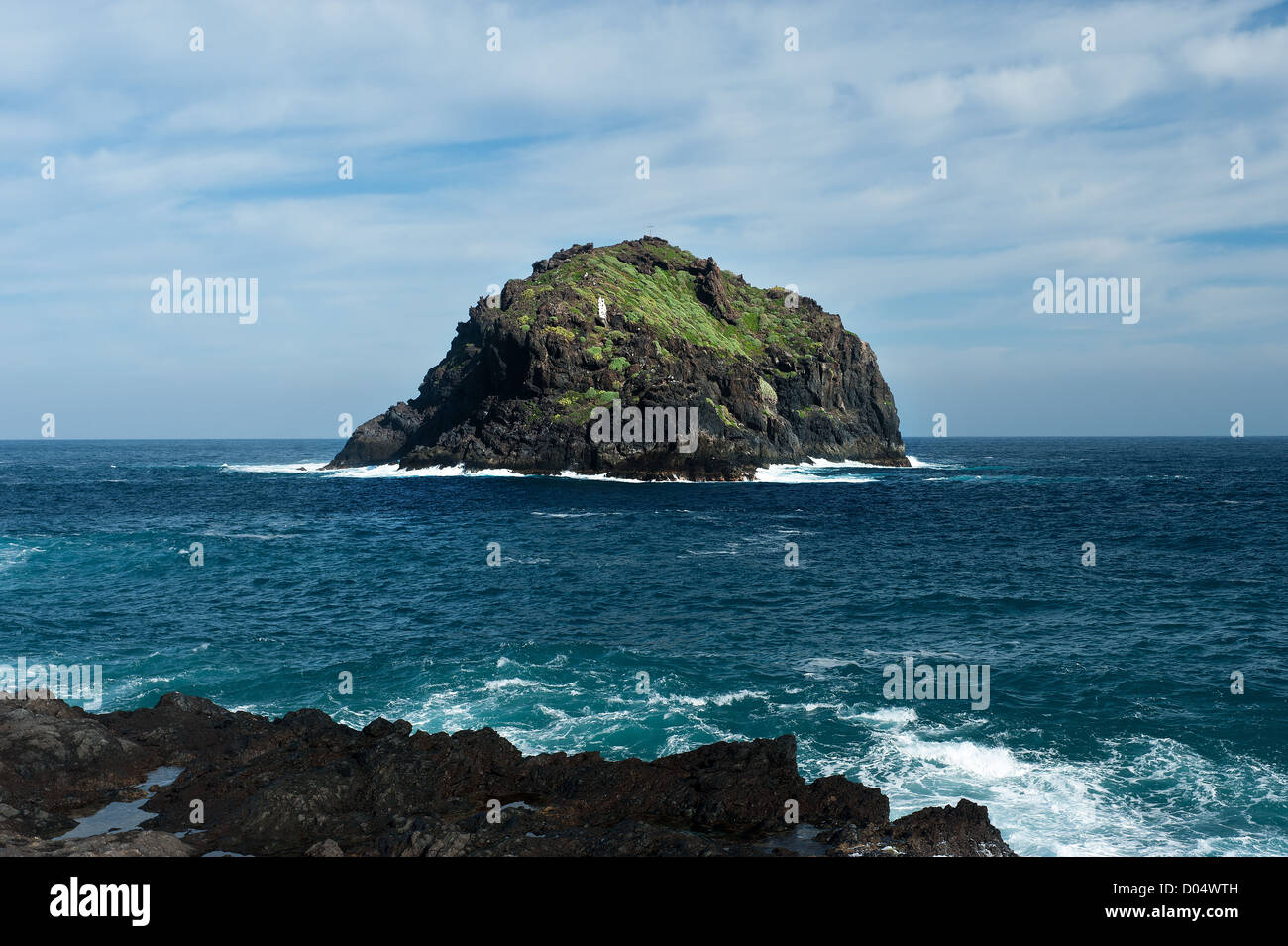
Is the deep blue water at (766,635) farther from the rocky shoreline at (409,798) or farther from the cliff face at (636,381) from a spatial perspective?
Answer: the cliff face at (636,381)

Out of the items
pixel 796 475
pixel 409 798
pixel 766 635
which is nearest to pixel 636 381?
pixel 796 475

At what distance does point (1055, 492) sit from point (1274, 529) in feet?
104

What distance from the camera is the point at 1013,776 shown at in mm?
18969

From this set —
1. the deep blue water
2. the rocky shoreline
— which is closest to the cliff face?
the deep blue water

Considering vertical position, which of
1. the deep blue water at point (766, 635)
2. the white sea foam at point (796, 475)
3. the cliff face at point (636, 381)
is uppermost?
the cliff face at point (636, 381)

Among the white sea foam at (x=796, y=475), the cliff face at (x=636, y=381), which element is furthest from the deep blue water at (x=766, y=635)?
the cliff face at (x=636, y=381)

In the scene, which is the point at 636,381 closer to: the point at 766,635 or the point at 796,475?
the point at 796,475

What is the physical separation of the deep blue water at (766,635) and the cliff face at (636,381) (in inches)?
1481

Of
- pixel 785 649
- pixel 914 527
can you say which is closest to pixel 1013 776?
pixel 785 649

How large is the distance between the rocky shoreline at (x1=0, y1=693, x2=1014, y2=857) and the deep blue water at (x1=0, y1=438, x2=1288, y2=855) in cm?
347

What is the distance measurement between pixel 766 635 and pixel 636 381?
77412 millimetres

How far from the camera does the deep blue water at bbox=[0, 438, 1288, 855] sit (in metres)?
19.6

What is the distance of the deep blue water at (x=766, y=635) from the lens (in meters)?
19.6

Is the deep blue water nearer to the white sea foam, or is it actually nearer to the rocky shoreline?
the rocky shoreline
